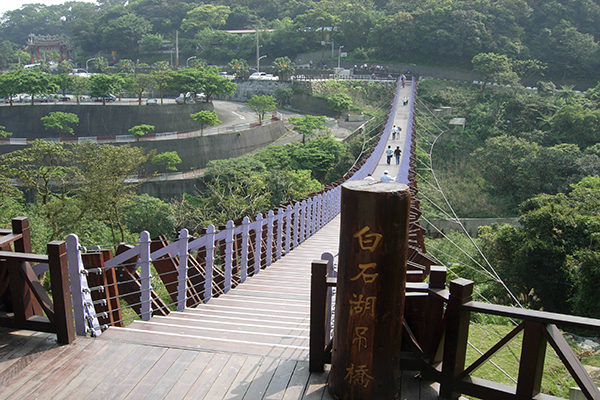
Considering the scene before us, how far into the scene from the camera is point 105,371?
2.47 metres

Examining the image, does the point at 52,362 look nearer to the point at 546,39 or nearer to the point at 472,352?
the point at 472,352

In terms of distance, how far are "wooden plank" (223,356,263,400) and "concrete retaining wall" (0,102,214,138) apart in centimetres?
3142

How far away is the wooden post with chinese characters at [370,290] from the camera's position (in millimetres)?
2090

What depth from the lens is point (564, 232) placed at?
10648 millimetres

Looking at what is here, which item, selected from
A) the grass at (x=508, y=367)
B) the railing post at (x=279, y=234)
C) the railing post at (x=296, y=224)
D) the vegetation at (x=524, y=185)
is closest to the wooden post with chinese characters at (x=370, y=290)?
the grass at (x=508, y=367)

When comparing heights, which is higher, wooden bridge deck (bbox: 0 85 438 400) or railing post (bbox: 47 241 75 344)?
railing post (bbox: 47 241 75 344)

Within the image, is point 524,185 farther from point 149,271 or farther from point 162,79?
point 162,79

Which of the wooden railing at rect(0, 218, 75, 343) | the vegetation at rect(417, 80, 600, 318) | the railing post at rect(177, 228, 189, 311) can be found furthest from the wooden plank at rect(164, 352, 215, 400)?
the vegetation at rect(417, 80, 600, 318)

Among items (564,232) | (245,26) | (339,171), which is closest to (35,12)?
(245,26)

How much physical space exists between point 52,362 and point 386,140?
17488 mm

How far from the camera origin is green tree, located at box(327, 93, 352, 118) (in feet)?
112

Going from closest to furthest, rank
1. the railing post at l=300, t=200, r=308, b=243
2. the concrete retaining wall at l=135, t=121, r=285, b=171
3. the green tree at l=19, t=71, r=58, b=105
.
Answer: the railing post at l=300, t=200, r=308, b=243 → the concrete retaining wall at l=135, t=121, r=285, b=171 → the green tree at l=19, t=71, r=58, b=105

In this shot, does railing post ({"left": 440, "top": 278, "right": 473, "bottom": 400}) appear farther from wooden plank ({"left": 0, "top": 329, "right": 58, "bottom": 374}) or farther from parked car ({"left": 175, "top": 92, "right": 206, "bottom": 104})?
parked car ({"left": 175, "top": 92, "right": 206, "bottom": 104})

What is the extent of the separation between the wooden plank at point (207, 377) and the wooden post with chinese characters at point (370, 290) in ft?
2.11
